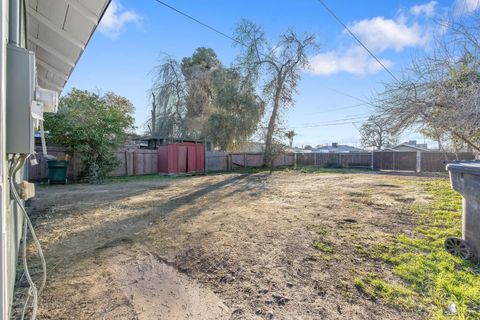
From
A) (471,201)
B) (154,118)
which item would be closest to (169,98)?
(154,118)

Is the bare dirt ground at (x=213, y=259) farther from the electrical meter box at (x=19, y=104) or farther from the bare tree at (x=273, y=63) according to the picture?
the bare tree at (x=273, y=63)

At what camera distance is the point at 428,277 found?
2564 millimetres

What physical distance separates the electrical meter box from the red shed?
12329 mm

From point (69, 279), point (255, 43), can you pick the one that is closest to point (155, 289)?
point (69, 279)

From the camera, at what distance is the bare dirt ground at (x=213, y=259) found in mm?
2076

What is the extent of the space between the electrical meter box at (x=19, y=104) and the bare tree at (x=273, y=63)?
56.7ft

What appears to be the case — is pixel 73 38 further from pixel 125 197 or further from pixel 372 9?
pixel 372 9

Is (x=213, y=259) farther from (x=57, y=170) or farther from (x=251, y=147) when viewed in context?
(x=251, y=147)

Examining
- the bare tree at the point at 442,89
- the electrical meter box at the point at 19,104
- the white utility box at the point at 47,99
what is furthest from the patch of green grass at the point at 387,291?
the bare tree at the point at 442,89

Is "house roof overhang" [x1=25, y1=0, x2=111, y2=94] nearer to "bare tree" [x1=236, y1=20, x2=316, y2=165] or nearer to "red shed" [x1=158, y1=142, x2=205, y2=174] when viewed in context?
"red shed" [x1=158, y1=142, x2=205, y2=174]

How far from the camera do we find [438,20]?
17.3 ft

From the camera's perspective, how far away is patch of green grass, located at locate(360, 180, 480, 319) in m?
2.15

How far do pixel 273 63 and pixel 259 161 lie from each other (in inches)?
277

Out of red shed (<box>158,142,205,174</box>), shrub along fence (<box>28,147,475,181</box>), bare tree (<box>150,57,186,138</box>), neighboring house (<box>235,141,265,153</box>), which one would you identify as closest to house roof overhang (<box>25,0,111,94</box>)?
shrub along fence (<box>28,147,475,181</box>)
